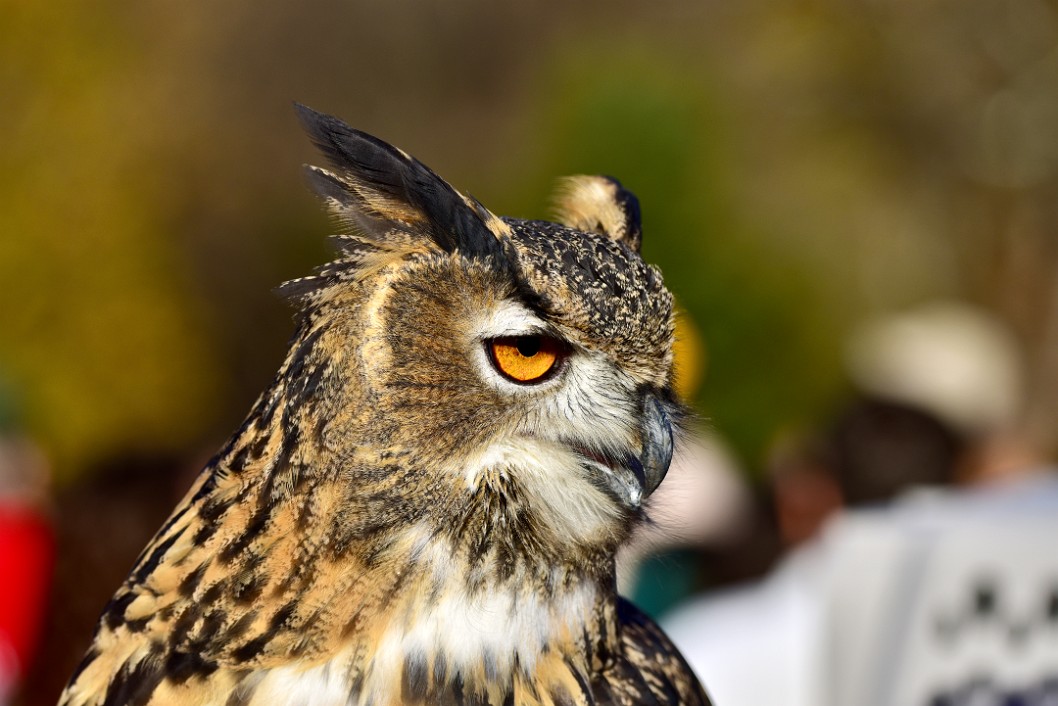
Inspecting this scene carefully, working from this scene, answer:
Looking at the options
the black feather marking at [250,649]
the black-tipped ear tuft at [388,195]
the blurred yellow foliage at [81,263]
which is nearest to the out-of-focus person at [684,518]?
the black-tipped ear tuft at [388,195]

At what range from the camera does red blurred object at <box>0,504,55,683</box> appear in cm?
365

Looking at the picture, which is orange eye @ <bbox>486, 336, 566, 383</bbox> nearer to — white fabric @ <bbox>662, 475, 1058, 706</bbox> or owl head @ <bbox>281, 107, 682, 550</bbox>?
owl head @ <bbox>281, 107, 682, 550</bbox>

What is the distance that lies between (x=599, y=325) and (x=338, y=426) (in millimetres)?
403

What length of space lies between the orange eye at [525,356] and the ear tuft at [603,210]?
361 millimetres

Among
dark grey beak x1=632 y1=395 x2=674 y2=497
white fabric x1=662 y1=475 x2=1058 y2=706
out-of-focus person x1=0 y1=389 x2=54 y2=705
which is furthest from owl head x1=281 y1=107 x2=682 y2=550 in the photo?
out-of-focus person x1=0 y1=389 x2=54 y2=705

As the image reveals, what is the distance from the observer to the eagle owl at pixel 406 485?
1.57 meters

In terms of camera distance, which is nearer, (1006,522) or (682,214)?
(1006,522)

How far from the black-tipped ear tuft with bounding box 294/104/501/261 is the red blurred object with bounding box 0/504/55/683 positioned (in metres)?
2.37

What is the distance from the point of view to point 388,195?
1640mm

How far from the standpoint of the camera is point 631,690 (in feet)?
5.72

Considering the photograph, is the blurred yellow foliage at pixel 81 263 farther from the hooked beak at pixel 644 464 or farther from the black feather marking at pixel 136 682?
the hooked beak at pixel 644 464

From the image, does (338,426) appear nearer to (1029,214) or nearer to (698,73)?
(698,73)

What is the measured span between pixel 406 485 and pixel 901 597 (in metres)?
1.49

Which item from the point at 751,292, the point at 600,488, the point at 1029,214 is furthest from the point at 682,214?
the point at 1029,214
